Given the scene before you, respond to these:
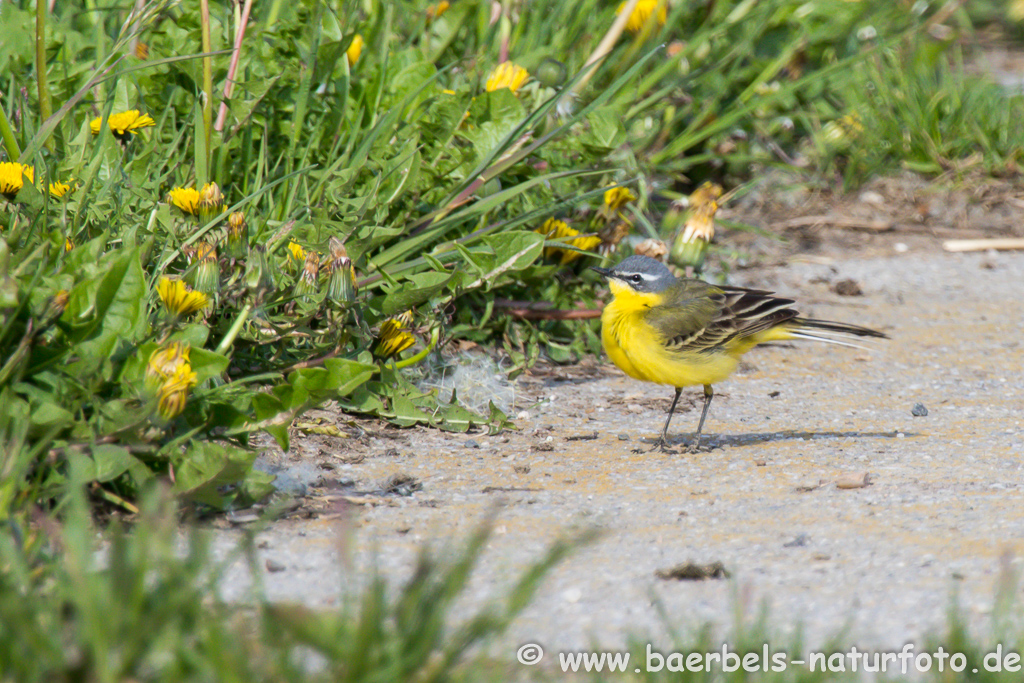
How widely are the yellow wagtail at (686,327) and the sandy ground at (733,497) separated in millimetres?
302

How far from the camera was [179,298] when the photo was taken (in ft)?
9.75

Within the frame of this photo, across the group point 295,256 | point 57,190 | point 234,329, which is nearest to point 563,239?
point 295,256

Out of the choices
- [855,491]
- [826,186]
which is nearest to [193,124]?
[855,491]

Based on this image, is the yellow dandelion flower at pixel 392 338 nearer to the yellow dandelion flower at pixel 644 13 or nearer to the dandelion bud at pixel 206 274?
the dandelion bud at pixel 206 274

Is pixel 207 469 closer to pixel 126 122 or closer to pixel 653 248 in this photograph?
pixel 126 122

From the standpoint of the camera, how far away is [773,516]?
3193 millimetres

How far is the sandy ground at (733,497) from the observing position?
2.57 m

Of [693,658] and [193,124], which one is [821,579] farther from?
[193,124]

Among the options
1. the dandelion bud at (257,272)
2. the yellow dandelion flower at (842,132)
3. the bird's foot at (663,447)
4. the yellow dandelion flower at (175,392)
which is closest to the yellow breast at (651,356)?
A: the bird's foot at (663,447)

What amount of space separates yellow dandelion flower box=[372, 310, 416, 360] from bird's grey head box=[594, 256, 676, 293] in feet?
3.27

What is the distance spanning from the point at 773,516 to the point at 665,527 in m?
0.35

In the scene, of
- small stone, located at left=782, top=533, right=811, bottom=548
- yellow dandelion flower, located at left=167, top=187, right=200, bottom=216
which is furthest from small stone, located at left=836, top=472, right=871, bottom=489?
yellow dandelion flower, located at left=167, top=187, right=200, bottom=216

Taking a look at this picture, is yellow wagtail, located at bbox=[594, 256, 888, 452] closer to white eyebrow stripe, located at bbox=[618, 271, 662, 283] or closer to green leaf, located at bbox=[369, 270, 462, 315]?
white eyebrow stripe, located at bbox=[618, 271, 662, 283]

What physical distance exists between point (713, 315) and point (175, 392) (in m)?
2.42
